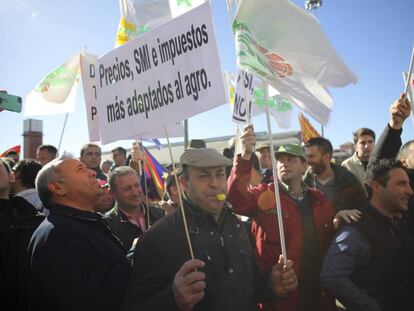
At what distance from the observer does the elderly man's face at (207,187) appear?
6.84 feet

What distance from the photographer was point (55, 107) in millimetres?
4469

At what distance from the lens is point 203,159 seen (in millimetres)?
2133

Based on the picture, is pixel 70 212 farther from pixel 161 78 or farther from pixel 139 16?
pixel 139 16

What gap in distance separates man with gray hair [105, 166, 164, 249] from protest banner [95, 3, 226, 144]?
0.90m

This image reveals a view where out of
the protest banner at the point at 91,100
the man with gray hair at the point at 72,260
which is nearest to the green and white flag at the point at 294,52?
the protest banner at the point at 91,100

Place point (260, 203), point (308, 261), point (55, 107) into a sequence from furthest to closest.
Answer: point (55, 107)
point (260, 203)
point (308, 261)

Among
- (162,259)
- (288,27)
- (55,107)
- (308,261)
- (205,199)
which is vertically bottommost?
(308,261)

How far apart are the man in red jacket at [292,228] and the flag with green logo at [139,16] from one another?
73.2 inches

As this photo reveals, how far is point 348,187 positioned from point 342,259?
1.33 m

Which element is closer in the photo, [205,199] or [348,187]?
[205,199]

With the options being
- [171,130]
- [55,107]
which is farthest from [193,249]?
[55,107]

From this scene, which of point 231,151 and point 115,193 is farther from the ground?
point 231,151

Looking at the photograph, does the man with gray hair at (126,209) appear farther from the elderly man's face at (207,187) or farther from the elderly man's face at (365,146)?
the elderly man's face at (365,146)

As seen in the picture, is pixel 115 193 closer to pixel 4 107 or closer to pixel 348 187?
pixel 4 107
